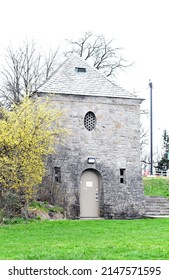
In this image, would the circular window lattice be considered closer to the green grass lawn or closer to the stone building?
the stone building

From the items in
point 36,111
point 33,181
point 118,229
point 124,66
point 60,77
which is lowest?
point 118,229

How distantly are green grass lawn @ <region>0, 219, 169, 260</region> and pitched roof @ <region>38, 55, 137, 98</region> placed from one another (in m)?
6.69

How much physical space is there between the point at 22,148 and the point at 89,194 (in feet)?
20.4

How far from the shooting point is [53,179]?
2725 cm

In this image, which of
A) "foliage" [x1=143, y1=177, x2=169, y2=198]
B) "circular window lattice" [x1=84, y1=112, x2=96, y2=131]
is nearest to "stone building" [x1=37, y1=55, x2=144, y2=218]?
"circular window lattice" [x1=84, y1=112, x2=96, y2=131]

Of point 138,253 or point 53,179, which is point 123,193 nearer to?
point 53,179

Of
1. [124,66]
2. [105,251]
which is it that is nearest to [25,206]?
[105,251]

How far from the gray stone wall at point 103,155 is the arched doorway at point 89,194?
26 cm

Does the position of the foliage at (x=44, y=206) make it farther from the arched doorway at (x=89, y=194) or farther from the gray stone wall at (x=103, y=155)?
the arched doorway at (x=89, y=194)

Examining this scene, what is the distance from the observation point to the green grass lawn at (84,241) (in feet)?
41.7

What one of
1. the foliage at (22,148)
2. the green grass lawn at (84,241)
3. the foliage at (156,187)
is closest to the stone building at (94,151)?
the foliage at (22,148)

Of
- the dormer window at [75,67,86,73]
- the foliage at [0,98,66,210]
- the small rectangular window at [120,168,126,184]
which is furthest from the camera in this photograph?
the dormer window at [75,67,86,73]

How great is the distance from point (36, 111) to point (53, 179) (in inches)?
169

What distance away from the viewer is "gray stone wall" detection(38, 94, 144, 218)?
89.7 feet
